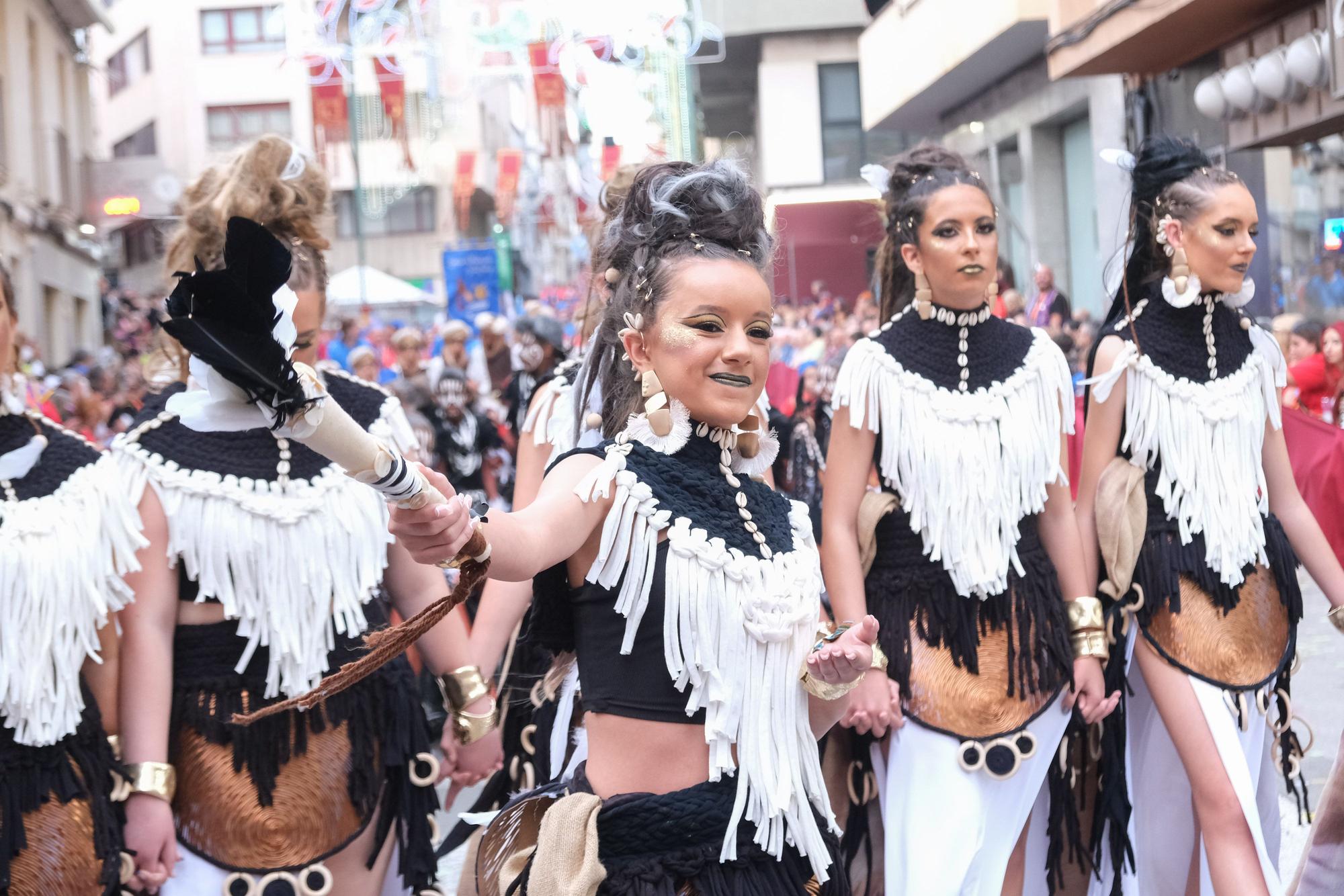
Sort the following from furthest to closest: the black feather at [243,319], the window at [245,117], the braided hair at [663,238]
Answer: the window at [245,117] < the braided hair at [663,238] < the black feather at [243,319]

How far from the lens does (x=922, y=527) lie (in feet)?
12.8

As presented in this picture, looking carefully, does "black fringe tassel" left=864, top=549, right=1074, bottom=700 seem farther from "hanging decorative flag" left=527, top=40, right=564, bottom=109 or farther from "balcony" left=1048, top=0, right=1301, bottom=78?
"hanging decorative flag" left=527, top=40, right=564, bottom=109

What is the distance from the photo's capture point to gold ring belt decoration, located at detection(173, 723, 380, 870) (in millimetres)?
3242

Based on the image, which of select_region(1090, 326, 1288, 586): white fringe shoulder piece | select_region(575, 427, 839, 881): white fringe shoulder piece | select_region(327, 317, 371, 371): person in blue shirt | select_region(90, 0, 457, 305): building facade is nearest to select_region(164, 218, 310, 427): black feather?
select_region(575, 427, 839, 881): white fringe shoulder piece

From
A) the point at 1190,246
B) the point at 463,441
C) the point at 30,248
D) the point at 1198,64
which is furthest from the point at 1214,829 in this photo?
the point at 30,248

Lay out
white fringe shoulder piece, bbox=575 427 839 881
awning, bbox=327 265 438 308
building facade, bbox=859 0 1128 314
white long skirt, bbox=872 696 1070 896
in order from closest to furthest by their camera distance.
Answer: white fringe shoulder piece, bbox=575 427 839 881, white long skirt, bbox=872 696 1070 896, building facade, bbox=859 0 1128 314, awning, bbox=327 265 438 308

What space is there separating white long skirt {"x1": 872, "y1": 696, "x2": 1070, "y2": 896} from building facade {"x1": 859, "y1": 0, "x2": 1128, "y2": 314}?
455 inches

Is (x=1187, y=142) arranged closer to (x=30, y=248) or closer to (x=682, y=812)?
(x=682, y=812)

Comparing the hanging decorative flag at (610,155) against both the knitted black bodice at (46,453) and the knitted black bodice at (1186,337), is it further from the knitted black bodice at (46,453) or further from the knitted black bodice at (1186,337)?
the knitted black bodice at (46,453)

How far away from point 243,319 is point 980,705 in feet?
8.41

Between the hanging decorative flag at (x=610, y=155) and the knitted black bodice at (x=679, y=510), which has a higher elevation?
the hanging decorative flag at (x=610, y=155)

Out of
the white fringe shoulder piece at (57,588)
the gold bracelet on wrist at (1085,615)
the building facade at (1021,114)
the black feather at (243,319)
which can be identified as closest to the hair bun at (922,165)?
the gold bracelet on wrist at (1085,615)

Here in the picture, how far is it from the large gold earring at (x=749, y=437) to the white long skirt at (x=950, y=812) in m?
1.36

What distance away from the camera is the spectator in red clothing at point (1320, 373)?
9016 millimetres
